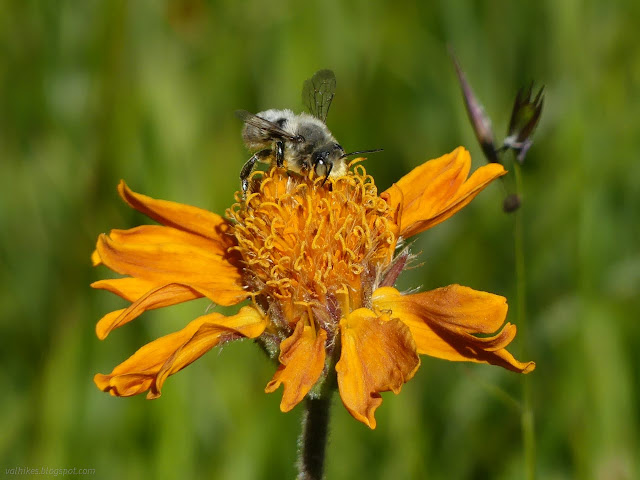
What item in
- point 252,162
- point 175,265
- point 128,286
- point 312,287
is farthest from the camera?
point 252,162

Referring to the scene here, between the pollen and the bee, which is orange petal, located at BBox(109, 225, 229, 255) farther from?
the bee

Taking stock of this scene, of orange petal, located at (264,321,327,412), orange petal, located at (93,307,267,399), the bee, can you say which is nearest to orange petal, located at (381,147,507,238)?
the bee

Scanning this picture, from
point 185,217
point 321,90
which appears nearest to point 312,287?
point 185,217

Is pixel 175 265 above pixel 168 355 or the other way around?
above

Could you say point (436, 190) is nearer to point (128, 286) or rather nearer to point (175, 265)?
point (175, 265)

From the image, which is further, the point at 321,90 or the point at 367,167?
the point at 367,167

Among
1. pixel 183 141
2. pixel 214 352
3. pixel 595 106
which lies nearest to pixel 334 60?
pixel 183 141

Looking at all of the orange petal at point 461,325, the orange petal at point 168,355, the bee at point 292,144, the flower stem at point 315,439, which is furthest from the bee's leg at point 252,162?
the flower stem at point 315,439

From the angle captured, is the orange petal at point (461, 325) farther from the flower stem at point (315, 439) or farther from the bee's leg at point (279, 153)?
the bee's leg at point (279, 153)
